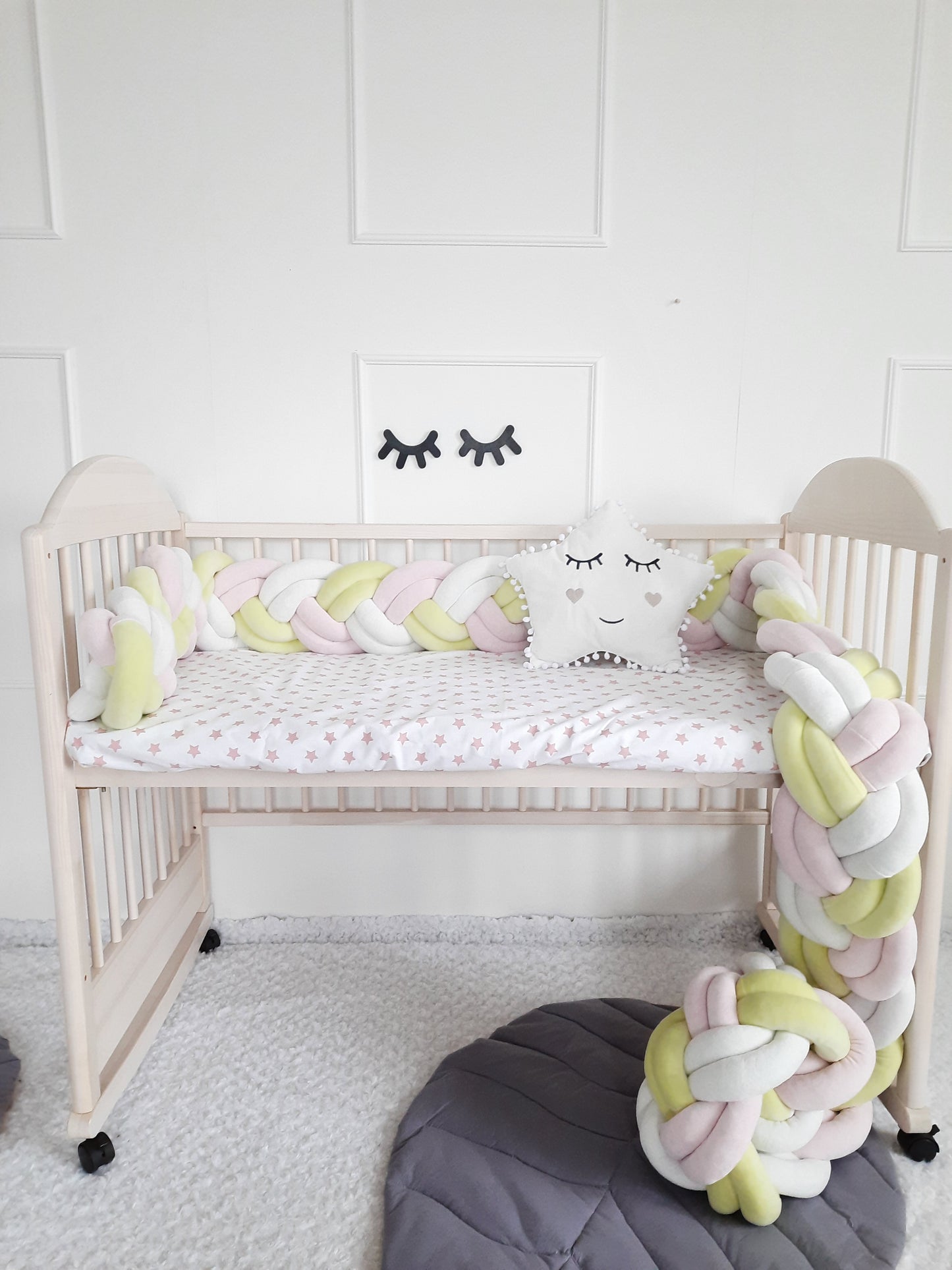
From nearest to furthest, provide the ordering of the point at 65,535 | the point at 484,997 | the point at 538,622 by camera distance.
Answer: the point at 65,535, the point at 538,622, the point at 484,997

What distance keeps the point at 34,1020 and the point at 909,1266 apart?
1373 mm

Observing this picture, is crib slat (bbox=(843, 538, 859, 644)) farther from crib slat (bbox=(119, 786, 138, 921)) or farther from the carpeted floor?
crib slat (bbox=(119, 786, 138, 921))

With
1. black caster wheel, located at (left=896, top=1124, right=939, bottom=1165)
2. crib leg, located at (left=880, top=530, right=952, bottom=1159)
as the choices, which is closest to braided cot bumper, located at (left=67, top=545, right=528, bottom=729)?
crib leg, located at (left=880, top=530, right=952, bottom=1159)

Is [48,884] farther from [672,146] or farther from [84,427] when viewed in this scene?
[672,146]

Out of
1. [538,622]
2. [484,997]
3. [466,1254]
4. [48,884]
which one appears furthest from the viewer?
[48,884]

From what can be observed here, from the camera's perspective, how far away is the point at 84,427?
5.47 feet

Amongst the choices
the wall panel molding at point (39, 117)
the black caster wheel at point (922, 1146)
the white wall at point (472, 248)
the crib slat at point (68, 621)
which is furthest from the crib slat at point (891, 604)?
the wall panel molding at point (39, 117)

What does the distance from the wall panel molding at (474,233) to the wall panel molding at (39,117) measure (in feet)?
1.76

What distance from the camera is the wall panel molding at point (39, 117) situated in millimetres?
1535

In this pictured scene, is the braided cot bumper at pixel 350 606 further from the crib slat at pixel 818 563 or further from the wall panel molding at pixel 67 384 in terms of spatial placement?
the crib slat at pixel 818 563

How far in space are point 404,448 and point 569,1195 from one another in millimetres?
1232

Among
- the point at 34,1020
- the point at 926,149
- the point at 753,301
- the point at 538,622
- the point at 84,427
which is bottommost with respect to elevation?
the point at 34,1020

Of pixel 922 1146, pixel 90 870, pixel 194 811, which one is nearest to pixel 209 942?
pixel 194 811

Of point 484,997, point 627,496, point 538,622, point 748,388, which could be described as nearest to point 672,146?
point 748,388
